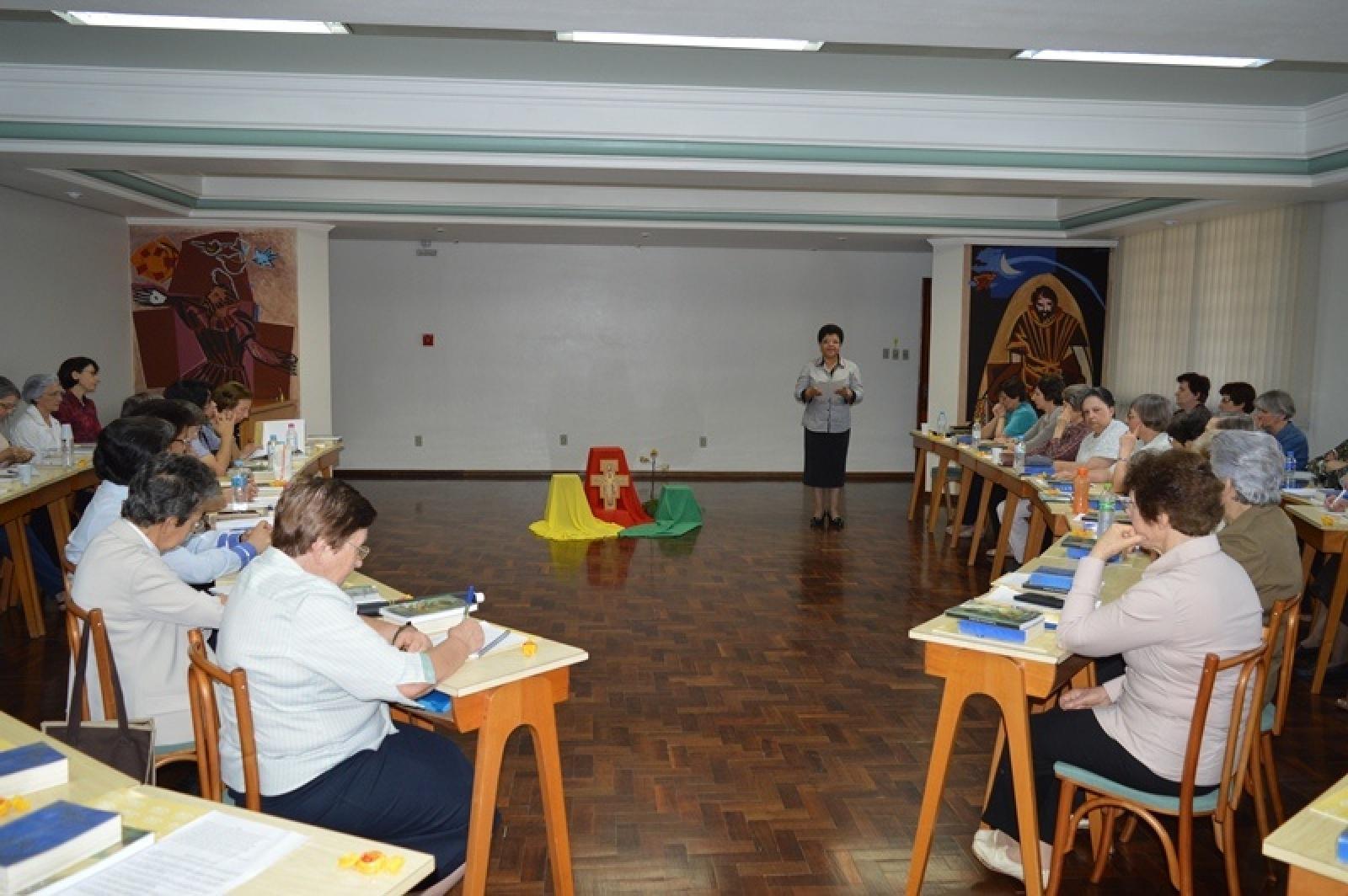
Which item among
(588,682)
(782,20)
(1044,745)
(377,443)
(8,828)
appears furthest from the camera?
(377,443)

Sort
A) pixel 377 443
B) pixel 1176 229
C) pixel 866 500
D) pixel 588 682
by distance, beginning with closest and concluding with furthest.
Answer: pixel 588 682 → pixel 1176 229 → pixel 866 500 → pixel 377 443

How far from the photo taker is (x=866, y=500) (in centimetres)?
1086

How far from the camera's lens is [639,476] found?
40.8ft

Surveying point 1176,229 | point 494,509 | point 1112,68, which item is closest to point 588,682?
point 1112,68

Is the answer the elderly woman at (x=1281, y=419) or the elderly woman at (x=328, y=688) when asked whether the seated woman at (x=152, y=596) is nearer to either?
the elderly woman at (x=328, y=688)

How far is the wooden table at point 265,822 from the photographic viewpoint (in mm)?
1790

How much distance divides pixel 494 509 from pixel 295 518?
7.44 meters

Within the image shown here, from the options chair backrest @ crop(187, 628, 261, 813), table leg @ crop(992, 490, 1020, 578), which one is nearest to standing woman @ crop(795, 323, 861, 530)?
table leg @ crop(992, 490, 1020, 578)

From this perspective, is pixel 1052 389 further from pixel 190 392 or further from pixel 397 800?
pixel 397 800

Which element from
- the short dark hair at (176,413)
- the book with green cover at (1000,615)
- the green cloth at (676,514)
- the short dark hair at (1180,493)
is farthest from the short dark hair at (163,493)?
the green cloth at (676,514)

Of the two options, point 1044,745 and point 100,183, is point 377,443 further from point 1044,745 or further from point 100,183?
point 1044,745

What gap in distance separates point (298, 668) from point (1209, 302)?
29.5 ft

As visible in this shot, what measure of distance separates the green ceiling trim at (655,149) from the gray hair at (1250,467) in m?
3.64

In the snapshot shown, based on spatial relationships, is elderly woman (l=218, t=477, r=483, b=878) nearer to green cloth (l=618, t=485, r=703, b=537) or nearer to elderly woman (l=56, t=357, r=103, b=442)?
elderly woman (l=56, t=357, r=103, b=442)
